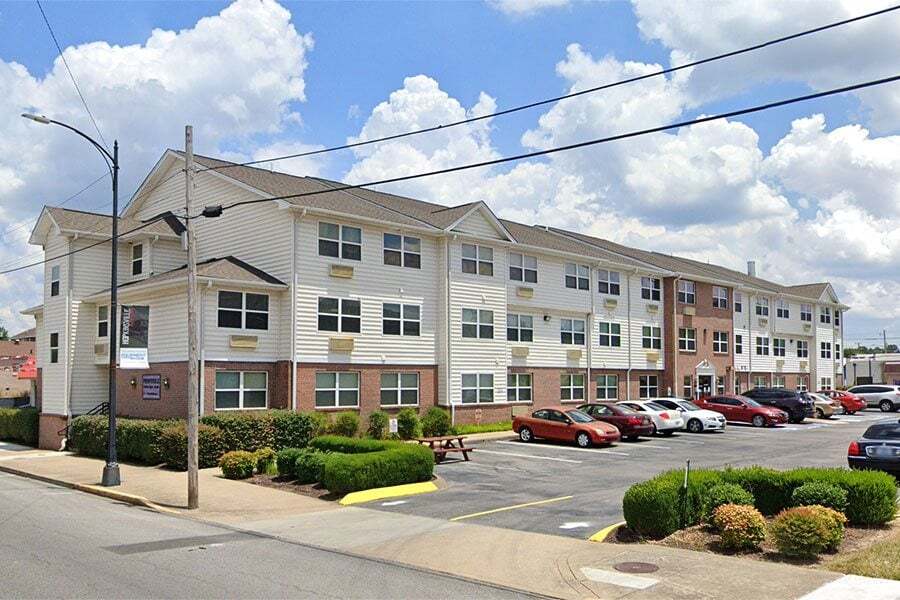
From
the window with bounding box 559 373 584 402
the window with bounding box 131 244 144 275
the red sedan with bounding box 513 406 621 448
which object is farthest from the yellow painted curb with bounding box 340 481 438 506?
the window with bounding box 559 373 584 402

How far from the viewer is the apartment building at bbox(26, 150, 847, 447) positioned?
27.6m

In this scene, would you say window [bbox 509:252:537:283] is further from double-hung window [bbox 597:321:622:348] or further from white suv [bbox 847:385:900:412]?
white suv [bbox 847:385:900:412]

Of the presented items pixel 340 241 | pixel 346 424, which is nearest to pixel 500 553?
pixel 346 424

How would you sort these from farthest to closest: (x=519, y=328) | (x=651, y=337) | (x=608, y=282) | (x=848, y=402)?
(x=848, y=402), (x=651, y=337), (x=608, y=282), (x=519, y=328)

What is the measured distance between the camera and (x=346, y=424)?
93.0ft

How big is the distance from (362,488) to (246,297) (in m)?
11.3

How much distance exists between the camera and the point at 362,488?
18219 mm

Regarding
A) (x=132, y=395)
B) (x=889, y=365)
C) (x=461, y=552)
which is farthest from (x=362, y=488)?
(x=889, y=365)

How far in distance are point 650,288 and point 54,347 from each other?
97.3 ft

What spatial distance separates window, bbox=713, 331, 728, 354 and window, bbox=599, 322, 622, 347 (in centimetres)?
971

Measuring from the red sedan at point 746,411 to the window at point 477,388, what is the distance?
12.5 metres

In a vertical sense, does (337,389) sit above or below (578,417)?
above

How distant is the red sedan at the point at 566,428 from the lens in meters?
28.3

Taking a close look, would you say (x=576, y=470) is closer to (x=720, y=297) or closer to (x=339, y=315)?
(x=339, y=315)
